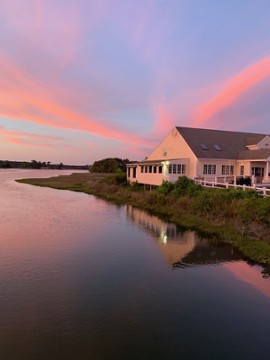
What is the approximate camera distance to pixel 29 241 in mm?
19609

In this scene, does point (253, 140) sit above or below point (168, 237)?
above

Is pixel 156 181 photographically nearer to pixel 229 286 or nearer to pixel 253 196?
pixel 253 196

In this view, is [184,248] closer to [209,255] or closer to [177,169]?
[209,255]

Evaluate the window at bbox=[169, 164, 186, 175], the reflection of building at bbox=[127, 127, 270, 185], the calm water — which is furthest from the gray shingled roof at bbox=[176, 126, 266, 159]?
the calm water

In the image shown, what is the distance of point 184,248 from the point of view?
19531 millimetres

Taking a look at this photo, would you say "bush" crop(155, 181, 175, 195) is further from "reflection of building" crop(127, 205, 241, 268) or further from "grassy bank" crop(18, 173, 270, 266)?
"reflection of building" crop(127, 205, 241, 268)

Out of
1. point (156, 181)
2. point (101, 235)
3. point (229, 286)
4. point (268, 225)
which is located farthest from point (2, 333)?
point (156, 181)

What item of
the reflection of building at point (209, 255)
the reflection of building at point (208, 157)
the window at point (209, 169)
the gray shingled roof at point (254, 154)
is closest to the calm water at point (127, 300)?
the reflection of building at point (209, 255)

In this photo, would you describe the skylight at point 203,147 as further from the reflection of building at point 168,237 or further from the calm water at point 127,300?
the calm water at point 127,300

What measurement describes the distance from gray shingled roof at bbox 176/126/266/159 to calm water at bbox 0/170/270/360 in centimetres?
1806

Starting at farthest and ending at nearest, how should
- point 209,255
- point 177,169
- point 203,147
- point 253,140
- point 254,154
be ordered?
point 253,140, point 203,147, point 177,169, point 254,154, point 209,255

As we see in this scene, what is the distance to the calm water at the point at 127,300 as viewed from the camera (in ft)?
29.4

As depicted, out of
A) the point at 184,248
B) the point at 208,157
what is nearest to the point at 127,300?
the point at 184,248

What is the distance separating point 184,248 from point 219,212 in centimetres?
679
